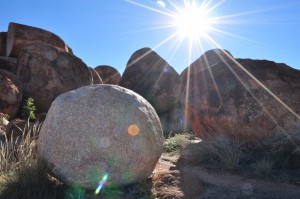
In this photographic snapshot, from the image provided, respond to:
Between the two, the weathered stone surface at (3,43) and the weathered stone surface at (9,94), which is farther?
the weathered stone surface at (3,43)

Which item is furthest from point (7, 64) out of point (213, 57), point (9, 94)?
point (213, 57)

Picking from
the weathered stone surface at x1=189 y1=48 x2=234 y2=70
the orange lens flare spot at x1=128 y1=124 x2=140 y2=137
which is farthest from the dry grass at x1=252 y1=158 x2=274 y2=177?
the weathered stone surface at x1=189 y1=48 x2=234 y2=70

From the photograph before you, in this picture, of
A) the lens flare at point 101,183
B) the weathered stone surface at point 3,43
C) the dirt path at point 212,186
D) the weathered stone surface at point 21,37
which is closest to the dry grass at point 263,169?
the dirt path at point 212,186

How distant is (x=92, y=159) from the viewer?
4340 millimetres

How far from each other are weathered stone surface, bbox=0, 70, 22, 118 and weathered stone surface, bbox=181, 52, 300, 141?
6.49 m

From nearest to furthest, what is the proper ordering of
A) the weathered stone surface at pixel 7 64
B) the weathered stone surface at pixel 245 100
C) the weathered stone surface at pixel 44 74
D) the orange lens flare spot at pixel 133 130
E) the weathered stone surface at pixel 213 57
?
1. the orange lens flare spot at pixel 133 130
2. the weathered stone surface at pixel 245 100
3. the weathered stone surface at pixel 44 74
4. the weathered stone surface at pixel 213 57
5. the weathered stone surface at pixel 7 64

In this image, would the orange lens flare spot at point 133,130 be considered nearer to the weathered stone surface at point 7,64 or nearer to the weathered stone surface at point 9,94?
the weathered stone surface at point 9,94

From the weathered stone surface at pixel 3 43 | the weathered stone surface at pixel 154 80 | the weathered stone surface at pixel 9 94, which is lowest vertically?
the weathered stone surface at pixel 9 94

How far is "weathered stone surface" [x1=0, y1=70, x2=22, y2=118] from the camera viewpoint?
36.2 ft

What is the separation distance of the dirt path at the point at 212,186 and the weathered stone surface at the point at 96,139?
528 millimetres

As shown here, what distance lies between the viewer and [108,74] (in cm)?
2448

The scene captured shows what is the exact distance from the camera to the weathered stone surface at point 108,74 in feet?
79.1

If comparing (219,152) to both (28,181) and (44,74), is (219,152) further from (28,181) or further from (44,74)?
(44,74)

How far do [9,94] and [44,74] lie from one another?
1.93 meters
